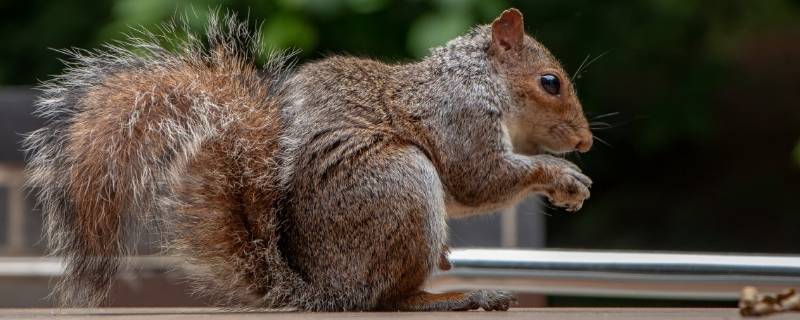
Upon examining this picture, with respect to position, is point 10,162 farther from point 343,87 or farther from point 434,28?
point 343,87

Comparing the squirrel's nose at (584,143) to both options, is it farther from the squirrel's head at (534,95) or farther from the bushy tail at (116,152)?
the bushy tail at (116,152)

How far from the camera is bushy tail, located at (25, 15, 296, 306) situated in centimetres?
179

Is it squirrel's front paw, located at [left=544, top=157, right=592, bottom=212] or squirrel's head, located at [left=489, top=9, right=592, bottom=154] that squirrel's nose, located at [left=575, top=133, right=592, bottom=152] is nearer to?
squirrel's head, located at [left=489, top=9, right=592, bottom=154]

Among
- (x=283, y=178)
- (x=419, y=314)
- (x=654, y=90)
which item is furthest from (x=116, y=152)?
(x=654, y=90)

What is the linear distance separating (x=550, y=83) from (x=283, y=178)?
1.58 ft

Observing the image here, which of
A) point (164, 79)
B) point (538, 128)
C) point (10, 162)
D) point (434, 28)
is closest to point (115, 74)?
point (164, 79)

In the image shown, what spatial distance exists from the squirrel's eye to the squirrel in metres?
0.12

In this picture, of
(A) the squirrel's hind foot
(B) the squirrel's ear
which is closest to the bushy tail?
(A) the squirrel's hind foot

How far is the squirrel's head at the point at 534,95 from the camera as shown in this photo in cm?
201

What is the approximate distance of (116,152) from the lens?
1796mm

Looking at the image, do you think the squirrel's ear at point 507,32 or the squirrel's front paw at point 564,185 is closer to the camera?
the squirrel's front paw at point 564,185

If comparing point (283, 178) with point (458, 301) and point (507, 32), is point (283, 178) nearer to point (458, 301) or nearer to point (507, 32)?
point (458, 301)

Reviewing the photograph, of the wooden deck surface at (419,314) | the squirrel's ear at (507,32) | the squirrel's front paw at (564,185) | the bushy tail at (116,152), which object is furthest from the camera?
the squirrel's ear at (507,32)

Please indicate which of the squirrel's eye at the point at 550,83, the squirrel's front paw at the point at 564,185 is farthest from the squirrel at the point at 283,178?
the squirrel's eye at the point at 550,83
